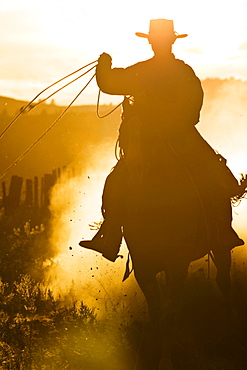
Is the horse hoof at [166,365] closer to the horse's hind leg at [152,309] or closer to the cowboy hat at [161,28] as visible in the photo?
the horse's hind leg at [152,309]

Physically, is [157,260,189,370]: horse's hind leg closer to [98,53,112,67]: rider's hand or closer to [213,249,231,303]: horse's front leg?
[213,249,231,303]: horse's front leg

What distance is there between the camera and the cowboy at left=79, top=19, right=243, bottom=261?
956 centimetres

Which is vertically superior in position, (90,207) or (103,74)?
(103,74)

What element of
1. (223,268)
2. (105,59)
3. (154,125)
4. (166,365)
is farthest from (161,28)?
(166,365)

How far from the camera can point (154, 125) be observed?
963 centimetres

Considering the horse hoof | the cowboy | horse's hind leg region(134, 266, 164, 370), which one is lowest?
the horse hoof

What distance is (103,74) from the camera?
31.3ft

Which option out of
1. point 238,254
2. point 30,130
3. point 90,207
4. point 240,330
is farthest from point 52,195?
point 30,130

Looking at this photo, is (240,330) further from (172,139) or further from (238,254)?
(238,254)

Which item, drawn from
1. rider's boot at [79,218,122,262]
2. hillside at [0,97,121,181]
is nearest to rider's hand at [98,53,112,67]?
rider's boot at [79,218,122,262]

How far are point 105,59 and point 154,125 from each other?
888 millimetres

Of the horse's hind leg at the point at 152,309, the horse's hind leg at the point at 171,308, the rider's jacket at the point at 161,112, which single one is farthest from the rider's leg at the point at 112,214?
the horse's hind leg at the point at 171,308

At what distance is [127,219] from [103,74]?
1592 millimetres

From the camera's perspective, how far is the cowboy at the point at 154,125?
9.56 meters
